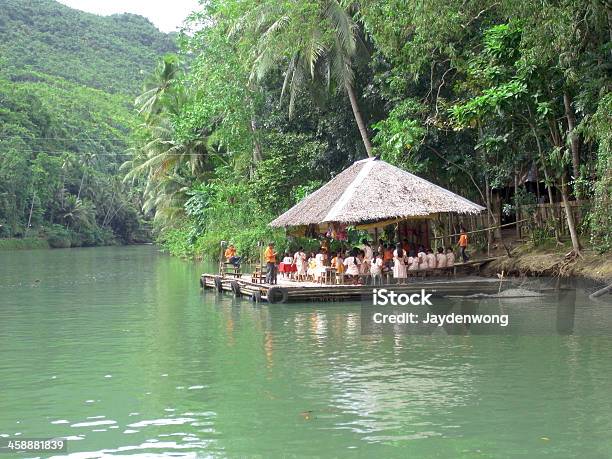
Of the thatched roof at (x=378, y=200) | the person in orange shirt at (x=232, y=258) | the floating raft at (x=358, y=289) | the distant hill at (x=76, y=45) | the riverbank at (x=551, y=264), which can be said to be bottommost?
the floating raft at (x=358, y=289)

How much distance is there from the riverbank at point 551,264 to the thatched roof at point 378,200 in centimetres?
242

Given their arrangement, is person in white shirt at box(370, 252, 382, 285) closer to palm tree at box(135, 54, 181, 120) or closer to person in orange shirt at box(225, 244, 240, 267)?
person in orange shirt at box(225, 244, 240, 267)

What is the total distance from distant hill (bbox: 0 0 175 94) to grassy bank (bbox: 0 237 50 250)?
24024 mm

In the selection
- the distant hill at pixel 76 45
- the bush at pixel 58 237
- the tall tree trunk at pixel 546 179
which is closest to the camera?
the tall tree trunk at pixel 546 179

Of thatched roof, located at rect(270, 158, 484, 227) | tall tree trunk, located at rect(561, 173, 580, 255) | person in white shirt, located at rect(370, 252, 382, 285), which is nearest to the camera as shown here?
thatched roof, located at rect(270, 158, 484, 227)

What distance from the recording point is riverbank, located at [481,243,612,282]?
1895 centimetres

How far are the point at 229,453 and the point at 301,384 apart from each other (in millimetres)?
2728

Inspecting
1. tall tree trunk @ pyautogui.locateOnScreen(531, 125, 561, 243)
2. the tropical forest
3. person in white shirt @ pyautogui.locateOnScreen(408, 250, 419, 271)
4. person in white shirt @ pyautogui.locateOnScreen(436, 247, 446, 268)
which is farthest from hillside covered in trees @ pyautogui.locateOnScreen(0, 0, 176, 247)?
person in white shirt @ pyautogui.locateOnScreen(408, 250, 419, 271)

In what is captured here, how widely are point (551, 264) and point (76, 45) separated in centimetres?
8784

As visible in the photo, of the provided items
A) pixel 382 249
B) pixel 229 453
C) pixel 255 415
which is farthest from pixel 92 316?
pixel 229 453

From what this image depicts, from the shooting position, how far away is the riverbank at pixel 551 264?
18953mm

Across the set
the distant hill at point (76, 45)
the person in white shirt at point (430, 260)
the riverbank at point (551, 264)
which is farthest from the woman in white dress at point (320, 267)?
the distant hill at point (76, 45)

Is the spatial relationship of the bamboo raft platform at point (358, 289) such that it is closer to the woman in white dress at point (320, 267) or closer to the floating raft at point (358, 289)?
the floating raft at point (358, 289)

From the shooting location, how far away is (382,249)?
69.3ft
